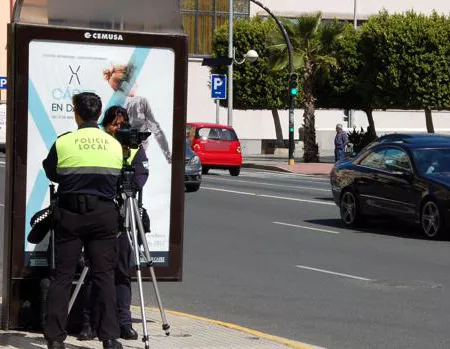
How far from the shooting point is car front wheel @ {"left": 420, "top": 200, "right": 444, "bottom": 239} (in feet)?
59.7

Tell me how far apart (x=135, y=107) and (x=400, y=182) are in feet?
34.0

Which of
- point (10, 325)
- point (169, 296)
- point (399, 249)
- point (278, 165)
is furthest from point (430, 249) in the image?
point (278, 165)

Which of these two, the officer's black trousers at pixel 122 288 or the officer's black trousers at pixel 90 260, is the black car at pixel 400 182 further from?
the officer's black trousers at pixel 90 260

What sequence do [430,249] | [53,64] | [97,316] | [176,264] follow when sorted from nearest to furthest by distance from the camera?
[97,316] < [53,64] < [176,264] < [430,249]

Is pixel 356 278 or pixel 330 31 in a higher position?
pixel 330 31

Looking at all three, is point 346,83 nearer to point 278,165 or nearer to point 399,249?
point 278,165

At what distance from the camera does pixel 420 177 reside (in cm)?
1888

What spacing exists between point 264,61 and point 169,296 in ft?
173

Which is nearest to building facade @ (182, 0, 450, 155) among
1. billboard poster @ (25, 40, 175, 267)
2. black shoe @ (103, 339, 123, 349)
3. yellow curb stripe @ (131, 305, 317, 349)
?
yellow curb stripe @ (131, 305, 317, 349)

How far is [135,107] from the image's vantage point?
9.50 meters

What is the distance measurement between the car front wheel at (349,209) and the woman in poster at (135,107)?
1110 cm

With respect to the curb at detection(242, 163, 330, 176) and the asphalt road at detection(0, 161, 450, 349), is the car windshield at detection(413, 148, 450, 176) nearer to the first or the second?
the asphalt road at detection(0, 161, 450, 349)

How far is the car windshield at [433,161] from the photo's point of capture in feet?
62.5

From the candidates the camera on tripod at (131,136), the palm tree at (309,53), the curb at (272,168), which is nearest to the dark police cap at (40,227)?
the camera on tripod at (131,136)
